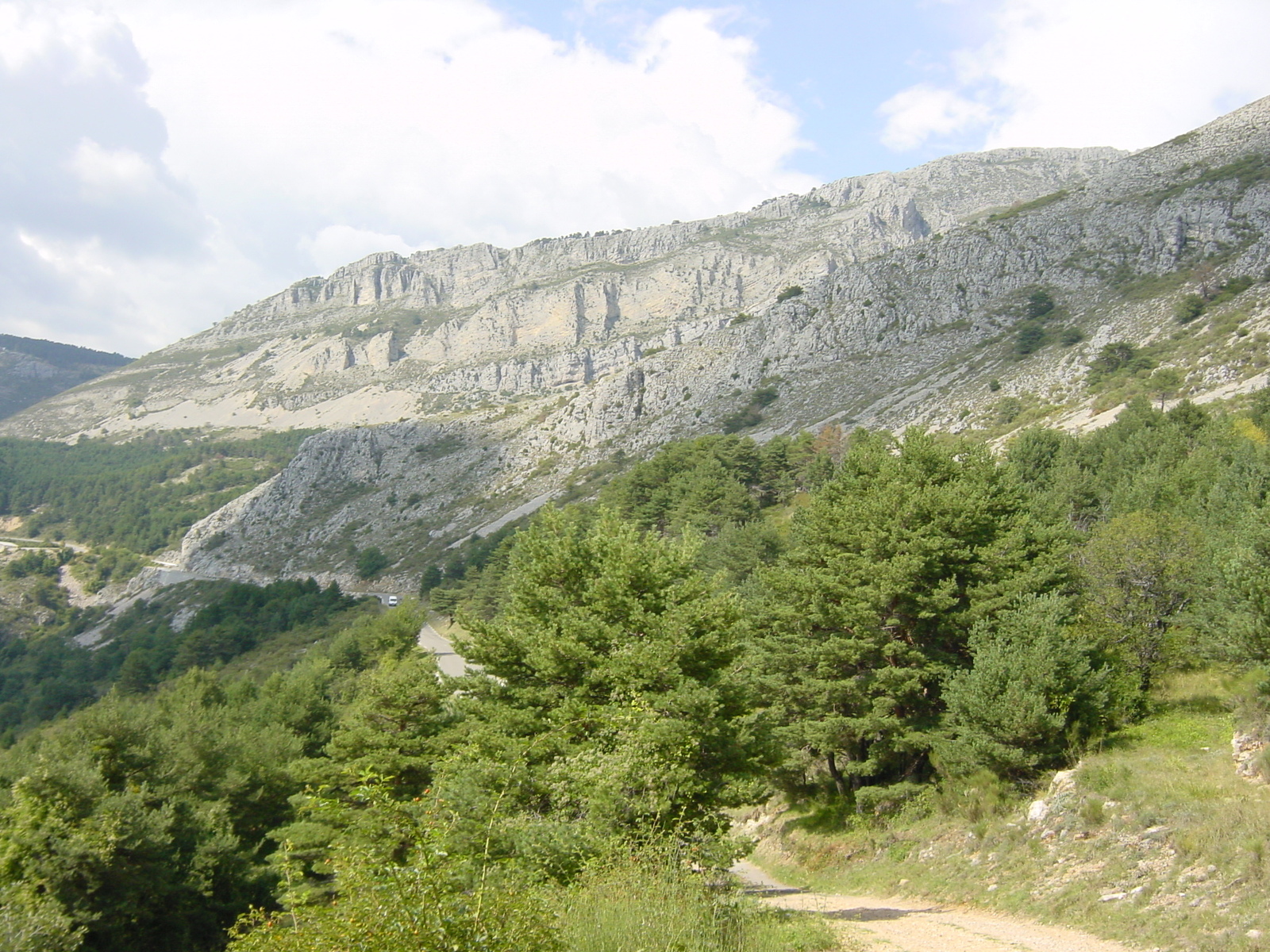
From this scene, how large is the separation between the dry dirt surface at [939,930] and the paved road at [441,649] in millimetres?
34758

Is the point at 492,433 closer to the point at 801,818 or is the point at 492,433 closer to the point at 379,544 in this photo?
the point at 379,544

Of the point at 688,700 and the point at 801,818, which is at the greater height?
the point at 688,700

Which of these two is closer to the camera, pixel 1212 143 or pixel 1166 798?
pixel 1166 798

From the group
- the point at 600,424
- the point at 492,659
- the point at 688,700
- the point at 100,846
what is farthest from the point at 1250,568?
the point at 600,424

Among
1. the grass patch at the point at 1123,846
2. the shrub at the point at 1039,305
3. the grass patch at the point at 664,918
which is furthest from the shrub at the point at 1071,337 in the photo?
the grass patch at the point at 664,918

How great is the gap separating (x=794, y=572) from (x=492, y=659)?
9.95 meters

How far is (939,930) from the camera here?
12.6 metres

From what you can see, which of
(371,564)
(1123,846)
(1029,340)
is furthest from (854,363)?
(1123,846)

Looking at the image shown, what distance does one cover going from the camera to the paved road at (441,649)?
2035 inches

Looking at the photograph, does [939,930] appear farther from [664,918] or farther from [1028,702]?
[664,918]

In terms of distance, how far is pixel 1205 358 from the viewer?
60.5 meters

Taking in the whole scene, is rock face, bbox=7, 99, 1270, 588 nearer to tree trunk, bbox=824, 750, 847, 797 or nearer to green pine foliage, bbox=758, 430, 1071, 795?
green pine foliage, bbox=758, 430, 1071, 795

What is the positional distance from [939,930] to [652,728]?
19.5 ft

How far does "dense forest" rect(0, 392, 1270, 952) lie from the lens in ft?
29.5
